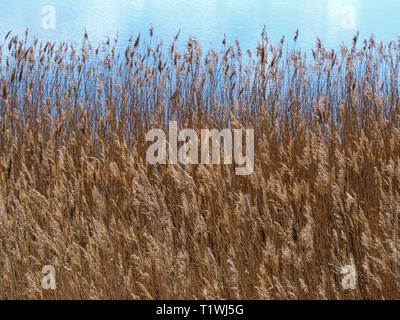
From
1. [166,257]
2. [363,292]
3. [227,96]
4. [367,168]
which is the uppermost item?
[227,96]

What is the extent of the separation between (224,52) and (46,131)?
172 centimetres

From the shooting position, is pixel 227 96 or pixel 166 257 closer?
pixel 166 257

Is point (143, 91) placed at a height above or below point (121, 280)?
above

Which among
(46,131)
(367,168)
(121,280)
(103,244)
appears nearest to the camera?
(103,244)

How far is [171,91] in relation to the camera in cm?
443

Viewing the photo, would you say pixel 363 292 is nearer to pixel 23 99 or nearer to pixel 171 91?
pixel 171 91

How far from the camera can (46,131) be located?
4383mm

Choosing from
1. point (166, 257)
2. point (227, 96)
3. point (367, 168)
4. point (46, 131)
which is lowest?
point (166, 257)
